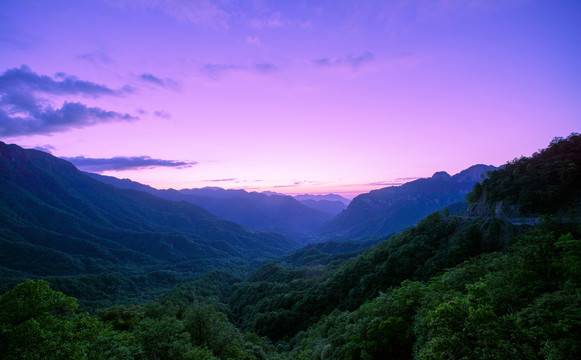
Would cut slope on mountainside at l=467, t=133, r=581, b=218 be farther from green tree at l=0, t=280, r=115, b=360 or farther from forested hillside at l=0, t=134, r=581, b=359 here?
green tree at l=0, t=280, r=115, b=360

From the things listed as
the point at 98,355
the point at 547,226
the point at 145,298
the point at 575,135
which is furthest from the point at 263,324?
the point at 145,298

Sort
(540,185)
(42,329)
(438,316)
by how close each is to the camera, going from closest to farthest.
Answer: (42,329), (438,316), (540,185)

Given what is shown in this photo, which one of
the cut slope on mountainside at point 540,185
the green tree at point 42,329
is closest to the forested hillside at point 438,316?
the green tree at point 42,329

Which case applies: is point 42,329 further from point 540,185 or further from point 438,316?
point 540,185

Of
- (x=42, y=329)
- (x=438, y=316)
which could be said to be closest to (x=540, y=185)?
(x=438, y=316)

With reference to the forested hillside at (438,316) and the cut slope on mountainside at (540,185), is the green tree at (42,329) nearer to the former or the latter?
the forested hillside at (438,316)

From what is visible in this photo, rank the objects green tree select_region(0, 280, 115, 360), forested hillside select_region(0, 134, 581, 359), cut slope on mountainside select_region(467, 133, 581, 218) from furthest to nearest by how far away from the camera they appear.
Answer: cut slope on mountainside select_region(467, 133, 581, 218), green tree select_region(0, 280, 115, 360), forested hillside select_region(0, 134, 581, 359)

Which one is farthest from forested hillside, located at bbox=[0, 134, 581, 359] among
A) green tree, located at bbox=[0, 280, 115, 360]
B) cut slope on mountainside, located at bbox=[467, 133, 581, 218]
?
cut slope on mountainside, located at bbox=[467, 133, 581, 218]

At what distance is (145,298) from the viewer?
183000mm

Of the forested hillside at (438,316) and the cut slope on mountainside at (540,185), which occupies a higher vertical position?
the cut slope on mountainside at (540,185)

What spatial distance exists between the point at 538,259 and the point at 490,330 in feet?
56.7

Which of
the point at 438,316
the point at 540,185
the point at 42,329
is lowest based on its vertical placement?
the point at 42,329

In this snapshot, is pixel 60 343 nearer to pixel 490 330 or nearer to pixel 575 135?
pixel 490 330

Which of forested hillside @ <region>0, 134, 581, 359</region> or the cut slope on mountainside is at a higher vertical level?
the cut slope on mountainside
